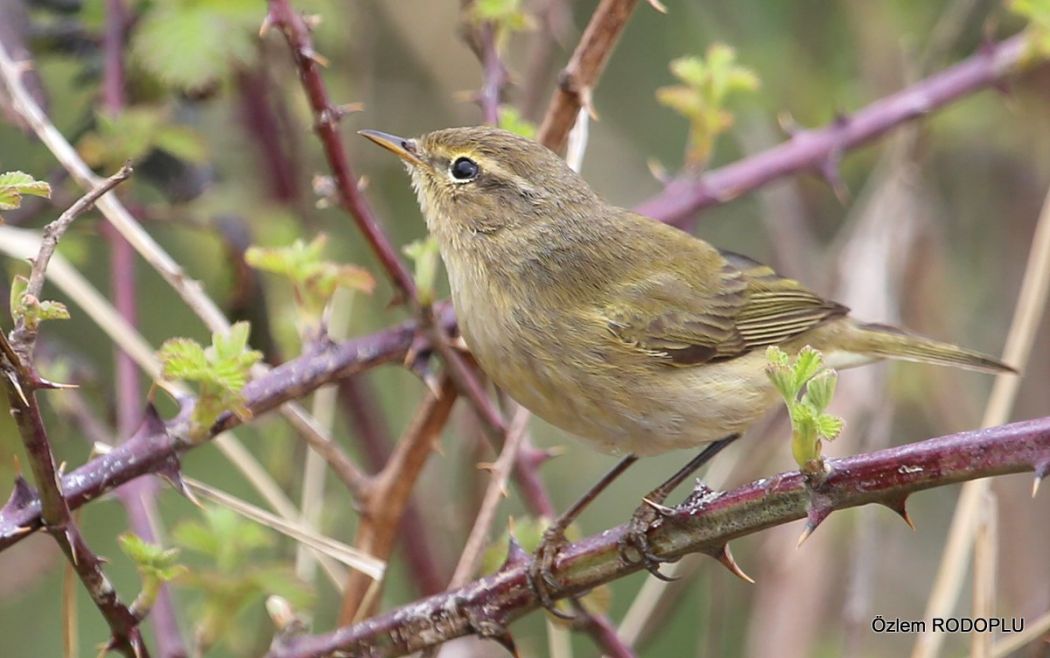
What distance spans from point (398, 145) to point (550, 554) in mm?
1408

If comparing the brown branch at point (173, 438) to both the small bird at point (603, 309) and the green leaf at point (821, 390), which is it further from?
the green leaf at point (821, 390)

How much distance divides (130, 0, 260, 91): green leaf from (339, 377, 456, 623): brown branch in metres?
1.13

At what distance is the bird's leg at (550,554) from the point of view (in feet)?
8.26

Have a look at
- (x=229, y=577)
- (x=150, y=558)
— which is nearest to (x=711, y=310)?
(x=229, y=577)

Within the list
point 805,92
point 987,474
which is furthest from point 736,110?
point 987,474

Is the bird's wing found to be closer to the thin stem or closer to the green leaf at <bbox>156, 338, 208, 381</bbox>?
the thin stem

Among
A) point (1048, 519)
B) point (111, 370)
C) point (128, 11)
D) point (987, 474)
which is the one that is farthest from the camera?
point (111, 370)

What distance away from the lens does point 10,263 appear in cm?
393

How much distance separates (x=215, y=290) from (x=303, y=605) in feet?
4.66

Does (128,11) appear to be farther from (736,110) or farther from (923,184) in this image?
(923,184)

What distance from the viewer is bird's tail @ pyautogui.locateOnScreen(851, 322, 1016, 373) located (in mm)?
3838

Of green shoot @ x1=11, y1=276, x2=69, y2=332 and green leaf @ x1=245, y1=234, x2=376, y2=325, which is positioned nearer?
green shoot @ x1=11, y1=276, x2=69, y2=332

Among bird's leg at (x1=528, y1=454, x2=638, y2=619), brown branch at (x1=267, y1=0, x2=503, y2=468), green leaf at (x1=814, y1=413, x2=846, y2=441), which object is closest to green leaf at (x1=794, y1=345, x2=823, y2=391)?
green leaf at (x1=814, y1=413, x2=846, y2=441)

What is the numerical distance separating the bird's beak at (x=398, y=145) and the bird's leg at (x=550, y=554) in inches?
43.7
